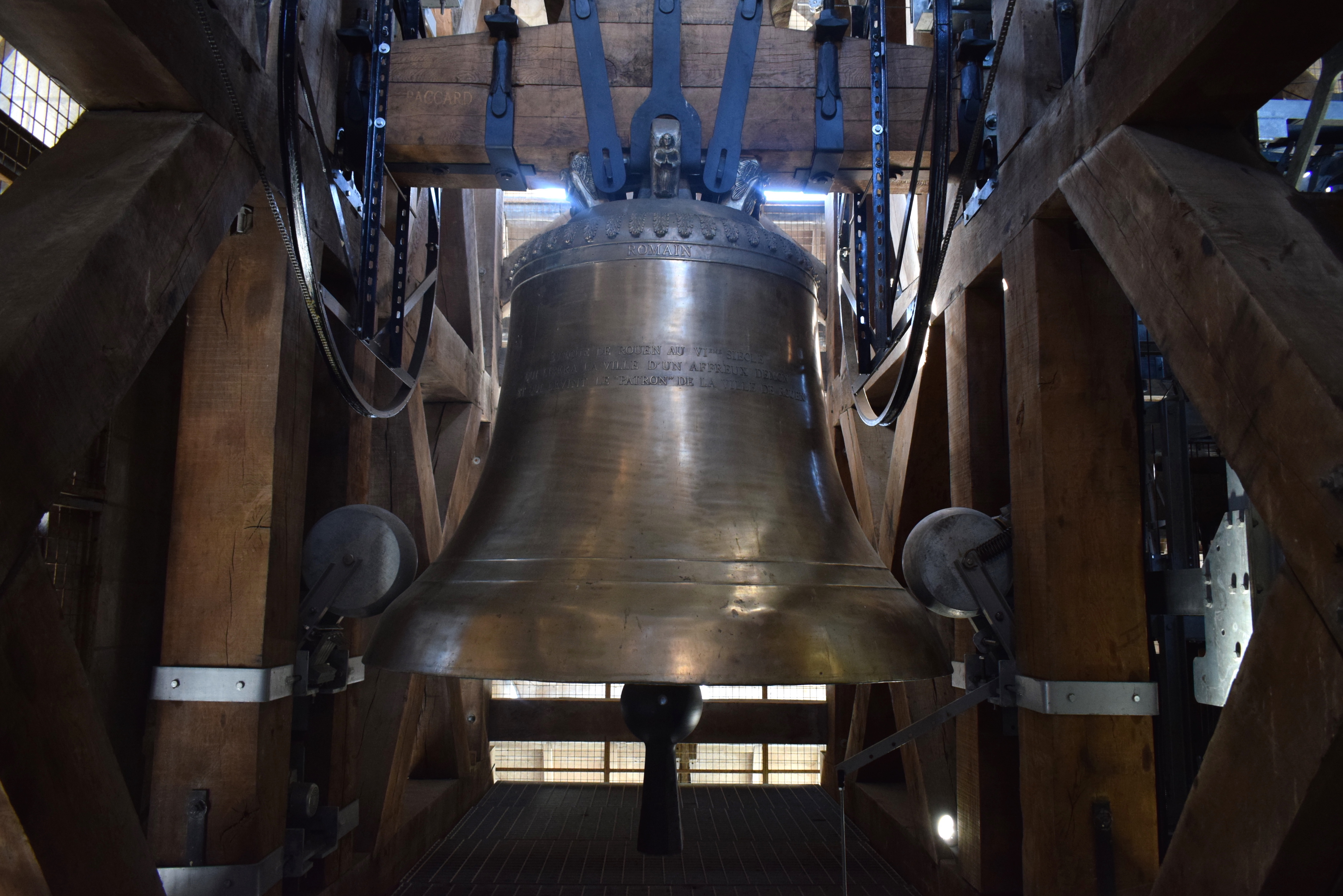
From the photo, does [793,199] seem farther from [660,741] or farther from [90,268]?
[90,268]

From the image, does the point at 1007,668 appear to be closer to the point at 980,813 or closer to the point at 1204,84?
the point at 980,813

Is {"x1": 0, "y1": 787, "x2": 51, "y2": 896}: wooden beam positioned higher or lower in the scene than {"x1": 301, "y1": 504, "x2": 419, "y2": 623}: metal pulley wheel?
lower

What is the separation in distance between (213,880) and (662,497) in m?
1.53

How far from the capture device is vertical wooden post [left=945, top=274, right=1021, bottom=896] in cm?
298

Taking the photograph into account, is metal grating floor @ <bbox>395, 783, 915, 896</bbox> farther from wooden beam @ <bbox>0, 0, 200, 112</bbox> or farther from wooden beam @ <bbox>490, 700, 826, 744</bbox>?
wooden beam @ <bbox>0, 0, 200, 112</bbox>

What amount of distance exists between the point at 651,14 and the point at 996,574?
6.83 feet

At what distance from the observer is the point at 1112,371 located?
2.65 metres

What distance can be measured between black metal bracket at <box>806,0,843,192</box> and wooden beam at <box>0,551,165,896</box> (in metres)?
2.41

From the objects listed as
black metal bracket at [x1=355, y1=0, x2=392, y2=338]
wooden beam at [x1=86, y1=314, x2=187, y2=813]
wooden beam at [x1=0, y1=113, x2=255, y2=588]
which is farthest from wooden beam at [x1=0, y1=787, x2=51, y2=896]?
black metal bracket at [x1=355, y1=0, x2=392, y2=338]

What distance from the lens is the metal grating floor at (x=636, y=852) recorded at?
363cm

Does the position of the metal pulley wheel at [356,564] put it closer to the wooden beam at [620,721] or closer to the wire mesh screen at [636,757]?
the wooden beam at [620,721]

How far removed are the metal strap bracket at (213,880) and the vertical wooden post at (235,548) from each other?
0.09 feet

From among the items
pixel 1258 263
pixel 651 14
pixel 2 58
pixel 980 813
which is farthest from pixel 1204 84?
pixel 2 58

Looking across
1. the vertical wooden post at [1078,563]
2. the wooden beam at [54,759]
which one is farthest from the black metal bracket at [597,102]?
the wooden beam at [54,759]
